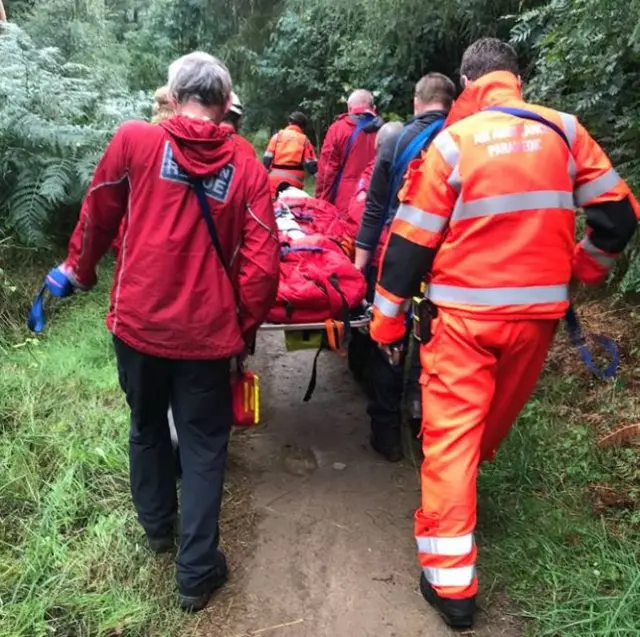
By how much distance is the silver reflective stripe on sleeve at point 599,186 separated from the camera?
284cm

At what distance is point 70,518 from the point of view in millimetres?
3305

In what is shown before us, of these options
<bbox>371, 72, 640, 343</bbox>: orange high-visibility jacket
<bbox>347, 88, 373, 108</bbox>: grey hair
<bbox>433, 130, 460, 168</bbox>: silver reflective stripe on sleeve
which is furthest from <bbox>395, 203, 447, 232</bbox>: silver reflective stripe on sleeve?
<bbox>347, 88, 373, 108</bbox>: grey hair

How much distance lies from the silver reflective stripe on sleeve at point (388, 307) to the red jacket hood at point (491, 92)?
857 millimetres

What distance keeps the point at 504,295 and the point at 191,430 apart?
1420mm

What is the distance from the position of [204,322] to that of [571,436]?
2350 millimetres

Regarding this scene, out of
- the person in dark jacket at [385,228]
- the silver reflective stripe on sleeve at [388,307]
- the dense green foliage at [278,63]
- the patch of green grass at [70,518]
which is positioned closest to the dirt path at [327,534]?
the person in dark jacket at [385,228]

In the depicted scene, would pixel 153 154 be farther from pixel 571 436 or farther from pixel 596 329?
pixel 596 329

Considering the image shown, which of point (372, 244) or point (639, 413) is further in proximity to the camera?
point (372, 244)

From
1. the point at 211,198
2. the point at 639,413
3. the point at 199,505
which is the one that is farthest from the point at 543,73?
the point at 199,505

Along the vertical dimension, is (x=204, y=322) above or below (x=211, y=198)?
below

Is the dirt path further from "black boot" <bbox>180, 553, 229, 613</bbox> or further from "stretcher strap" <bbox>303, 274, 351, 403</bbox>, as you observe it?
"stretcher strap" <bbox>303, 274, 351, 403</bbox>

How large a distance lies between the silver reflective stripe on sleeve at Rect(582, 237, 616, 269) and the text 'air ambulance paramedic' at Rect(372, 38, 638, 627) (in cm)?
12

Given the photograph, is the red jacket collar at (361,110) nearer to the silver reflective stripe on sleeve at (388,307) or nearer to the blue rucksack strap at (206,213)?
the silver reflective stripe on sleeve at (388,307)

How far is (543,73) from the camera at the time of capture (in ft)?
19.0
